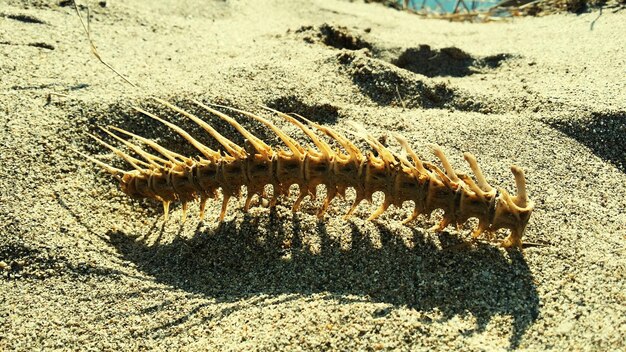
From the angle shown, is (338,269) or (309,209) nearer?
(338,269)

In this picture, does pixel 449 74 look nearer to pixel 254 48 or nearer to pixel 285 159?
pixel 254 48

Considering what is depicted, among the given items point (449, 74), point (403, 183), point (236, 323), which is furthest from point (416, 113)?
point (236, 323)

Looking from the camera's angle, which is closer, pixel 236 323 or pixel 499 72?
pixel 236 323

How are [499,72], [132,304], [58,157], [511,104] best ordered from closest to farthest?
1. [132,304]
2. [58,157]
3. [511,104]
4. [499,72]

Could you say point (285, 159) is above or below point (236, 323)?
above
